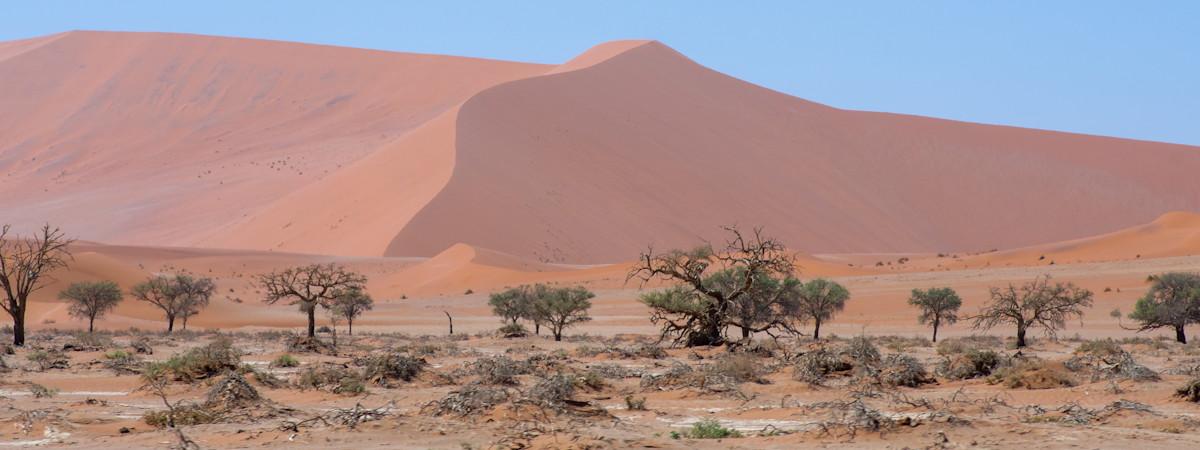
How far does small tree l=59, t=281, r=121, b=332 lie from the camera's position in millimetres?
38188

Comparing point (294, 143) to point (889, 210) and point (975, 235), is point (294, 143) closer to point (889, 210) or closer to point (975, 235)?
point (889, 210)

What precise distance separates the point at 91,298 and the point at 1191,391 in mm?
33557

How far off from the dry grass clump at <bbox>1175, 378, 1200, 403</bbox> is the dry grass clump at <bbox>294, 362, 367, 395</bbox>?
9106mm

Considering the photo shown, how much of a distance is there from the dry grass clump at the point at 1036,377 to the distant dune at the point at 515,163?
5395 cm

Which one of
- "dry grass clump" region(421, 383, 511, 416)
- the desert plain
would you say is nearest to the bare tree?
the desert plain

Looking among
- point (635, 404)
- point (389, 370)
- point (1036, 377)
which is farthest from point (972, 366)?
point (389, 370)

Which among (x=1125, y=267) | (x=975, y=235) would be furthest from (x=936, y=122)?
(x=1125, y=267)

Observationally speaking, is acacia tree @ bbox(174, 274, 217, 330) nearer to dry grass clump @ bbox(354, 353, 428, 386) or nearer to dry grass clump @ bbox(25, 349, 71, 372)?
dry grass clump @ bbox(25, 349, 71, 372)

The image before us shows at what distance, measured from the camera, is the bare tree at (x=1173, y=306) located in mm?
29312

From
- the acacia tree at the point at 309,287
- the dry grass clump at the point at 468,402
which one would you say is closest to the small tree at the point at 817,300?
the acacia tree at the point at 309,287

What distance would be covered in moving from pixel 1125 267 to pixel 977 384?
37.7 metres

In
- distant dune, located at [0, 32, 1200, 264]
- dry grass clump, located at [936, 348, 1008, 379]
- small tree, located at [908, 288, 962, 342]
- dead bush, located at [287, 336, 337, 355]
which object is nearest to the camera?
dry grass clump, located at [936, 348, 1008, 379]

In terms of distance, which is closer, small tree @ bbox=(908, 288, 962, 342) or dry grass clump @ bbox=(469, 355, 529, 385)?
dry grass clump @ bbox=(469, 355, 529, 385)

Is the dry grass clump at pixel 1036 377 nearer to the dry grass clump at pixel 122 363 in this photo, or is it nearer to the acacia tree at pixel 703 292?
the acacia tree at pixel 703 292
